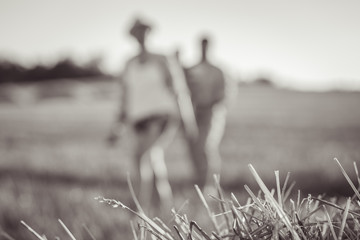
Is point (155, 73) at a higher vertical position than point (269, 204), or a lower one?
lower

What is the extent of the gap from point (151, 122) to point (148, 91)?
0.34m

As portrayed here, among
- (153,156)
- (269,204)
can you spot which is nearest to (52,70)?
(153,156)

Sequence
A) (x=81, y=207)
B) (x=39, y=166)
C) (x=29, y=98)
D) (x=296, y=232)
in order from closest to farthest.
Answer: (x=296, y=232)
(x=81, y=207)
(x=39, y=166)
(x=29, y=98)

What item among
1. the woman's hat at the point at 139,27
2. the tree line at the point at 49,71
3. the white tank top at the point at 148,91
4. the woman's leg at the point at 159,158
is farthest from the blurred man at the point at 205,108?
the tree line at the point at 49,71

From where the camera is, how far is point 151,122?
16.5 ft

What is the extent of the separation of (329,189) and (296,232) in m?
6.06

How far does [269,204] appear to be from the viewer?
2.67 ft

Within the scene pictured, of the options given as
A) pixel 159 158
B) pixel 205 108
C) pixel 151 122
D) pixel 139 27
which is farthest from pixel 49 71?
pixel 151 122

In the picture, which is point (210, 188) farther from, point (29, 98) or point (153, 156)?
point (29, 98)

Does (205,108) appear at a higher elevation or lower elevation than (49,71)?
higher

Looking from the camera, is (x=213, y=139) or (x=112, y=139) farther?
(x=213, y=139)

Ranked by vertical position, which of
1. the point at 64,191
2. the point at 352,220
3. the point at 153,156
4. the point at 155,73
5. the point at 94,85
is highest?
the point at 352,220

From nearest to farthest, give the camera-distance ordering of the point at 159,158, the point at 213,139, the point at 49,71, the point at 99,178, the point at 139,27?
the point at 139,27 → the point at 159,158 → the point at 213,139 → the point at 99,178 → the point at 49,71

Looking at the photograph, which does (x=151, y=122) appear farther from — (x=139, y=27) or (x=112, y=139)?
(x=139, y=27)
